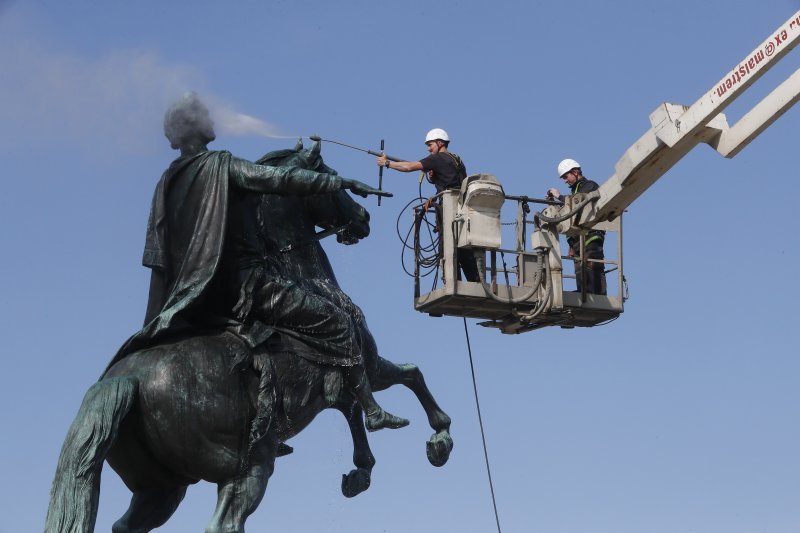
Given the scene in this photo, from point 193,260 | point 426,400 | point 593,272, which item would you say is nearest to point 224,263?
point 193,260

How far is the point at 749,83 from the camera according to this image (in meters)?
19.9

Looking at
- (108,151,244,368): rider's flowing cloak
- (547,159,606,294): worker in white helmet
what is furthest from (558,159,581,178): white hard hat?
(108,151,244,368): rider's flowing cloak

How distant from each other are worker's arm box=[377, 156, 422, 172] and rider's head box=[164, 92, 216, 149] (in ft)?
8.14

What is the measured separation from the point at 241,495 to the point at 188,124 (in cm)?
359

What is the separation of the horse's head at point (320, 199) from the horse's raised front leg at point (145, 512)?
305 centimetres

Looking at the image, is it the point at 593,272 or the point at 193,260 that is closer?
the point at 193,260

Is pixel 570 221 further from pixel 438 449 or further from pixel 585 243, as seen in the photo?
pixel 438 449

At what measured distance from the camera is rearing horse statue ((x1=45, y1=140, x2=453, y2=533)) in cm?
1694

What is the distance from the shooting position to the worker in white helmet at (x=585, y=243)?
21594mm

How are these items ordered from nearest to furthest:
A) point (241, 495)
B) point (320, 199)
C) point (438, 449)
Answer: point (241, 495) → point (320, 199) → point (438, 449)


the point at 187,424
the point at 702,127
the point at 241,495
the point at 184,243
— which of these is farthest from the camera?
the point at 702,127

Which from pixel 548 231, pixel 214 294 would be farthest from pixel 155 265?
pixel 548 231

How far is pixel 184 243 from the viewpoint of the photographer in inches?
713

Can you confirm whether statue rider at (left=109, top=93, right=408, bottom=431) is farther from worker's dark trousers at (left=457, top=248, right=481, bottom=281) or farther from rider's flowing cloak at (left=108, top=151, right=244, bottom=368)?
worker's dark trousers at (left=457, top=248, right=481, bottom=281)
